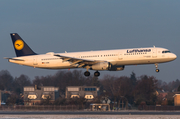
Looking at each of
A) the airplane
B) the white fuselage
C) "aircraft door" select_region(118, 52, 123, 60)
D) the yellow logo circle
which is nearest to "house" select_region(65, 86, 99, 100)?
the yellow logo circle

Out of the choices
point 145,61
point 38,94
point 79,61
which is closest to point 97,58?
point 79,61

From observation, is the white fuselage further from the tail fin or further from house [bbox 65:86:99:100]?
house [bbox 65:86:99:100]

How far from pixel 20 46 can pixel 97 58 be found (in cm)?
1853

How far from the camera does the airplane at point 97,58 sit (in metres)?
53.9

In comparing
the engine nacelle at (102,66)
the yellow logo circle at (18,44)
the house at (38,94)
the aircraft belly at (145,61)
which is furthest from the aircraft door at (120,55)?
the house at (38,94)

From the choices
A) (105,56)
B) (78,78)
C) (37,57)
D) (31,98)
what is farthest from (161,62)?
(78,78)

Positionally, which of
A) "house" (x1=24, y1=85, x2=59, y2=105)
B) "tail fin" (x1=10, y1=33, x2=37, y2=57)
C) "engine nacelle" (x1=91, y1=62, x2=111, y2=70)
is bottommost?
"house" (x1=24, y1=85, x2=59, y2=105)

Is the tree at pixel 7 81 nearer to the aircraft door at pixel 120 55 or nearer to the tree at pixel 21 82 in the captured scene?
the tree at pixel 21 82

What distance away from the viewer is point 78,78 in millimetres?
129375

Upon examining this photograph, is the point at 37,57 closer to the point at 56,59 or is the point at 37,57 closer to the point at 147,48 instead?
the point at 56,59

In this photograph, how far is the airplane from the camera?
53938 mm

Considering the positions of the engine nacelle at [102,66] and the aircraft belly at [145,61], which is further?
the engine nacelle at [102,66]

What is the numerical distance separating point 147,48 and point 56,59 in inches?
721

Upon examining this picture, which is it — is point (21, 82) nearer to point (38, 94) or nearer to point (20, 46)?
point (38, 94)
